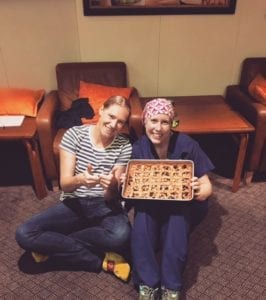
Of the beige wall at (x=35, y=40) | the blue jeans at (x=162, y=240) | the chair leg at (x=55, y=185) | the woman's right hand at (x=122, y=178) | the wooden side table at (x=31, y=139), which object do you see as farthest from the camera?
the beige wall at (x=35, y=40)

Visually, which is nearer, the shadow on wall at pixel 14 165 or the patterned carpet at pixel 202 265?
the patterned carpet at pixel 202 265

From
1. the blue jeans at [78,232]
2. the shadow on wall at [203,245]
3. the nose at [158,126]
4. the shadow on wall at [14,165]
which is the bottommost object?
the shadow on wall at [203,245]

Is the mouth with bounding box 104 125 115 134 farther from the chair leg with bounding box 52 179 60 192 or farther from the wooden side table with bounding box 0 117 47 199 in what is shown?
the chair leg with bounding box 52 179 60 192

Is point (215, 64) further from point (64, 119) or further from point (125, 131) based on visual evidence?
point (64, 119)

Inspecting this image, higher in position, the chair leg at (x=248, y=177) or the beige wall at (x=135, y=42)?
the beige wall at (x=135, y=42)

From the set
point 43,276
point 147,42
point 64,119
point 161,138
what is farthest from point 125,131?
point 43,276

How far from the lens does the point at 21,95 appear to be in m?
2.45

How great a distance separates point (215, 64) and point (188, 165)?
1.47 m

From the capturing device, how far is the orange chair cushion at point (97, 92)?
240 centimetres

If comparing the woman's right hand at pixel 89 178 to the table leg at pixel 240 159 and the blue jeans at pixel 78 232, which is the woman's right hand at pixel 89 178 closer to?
the blue jeans at pixel 78 232

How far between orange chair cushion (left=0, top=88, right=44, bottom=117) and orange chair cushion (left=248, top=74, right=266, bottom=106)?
1.70 metres

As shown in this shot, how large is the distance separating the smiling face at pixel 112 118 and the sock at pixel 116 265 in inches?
27.1

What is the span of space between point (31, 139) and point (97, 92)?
2.12 feet

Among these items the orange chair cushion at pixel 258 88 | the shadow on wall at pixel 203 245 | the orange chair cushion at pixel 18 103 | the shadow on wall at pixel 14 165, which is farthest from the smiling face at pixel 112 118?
the orange chair cushion at pixel 258 88
